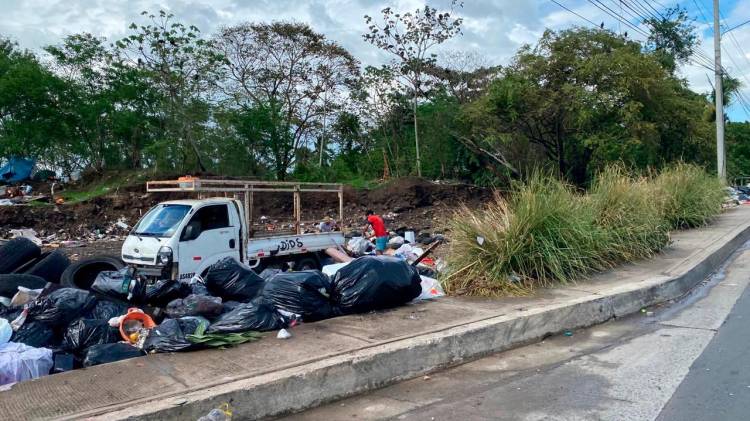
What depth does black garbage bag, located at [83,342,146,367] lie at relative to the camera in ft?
16.3

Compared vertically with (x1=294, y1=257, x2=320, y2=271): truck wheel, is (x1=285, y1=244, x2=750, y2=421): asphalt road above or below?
below

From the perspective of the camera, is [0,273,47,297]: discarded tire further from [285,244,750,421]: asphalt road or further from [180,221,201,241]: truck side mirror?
[285,244,750,421]: asphalt road

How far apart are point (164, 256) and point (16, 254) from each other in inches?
82.3

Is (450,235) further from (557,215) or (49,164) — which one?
→ (49,164)

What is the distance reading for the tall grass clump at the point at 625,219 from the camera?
10023 millimetres

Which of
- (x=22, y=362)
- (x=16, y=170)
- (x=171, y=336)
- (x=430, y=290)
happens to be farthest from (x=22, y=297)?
(x=16, y=170)

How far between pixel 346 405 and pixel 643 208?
8762mm

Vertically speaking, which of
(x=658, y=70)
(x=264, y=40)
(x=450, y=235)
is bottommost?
(x=450, y=235)

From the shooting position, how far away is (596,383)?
4.81 m

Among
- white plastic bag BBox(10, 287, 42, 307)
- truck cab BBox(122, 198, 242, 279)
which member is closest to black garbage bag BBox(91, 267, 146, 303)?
white plastic bag BBox(10, 287, 42, 307)

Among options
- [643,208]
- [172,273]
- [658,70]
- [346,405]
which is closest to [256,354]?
[346,405]

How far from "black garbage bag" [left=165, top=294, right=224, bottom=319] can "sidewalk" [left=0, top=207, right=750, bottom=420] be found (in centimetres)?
81

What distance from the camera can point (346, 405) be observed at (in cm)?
454

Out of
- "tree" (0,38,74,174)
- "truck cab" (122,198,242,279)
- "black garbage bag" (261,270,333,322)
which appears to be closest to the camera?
"black garbage bag" (261,270,333,322)
